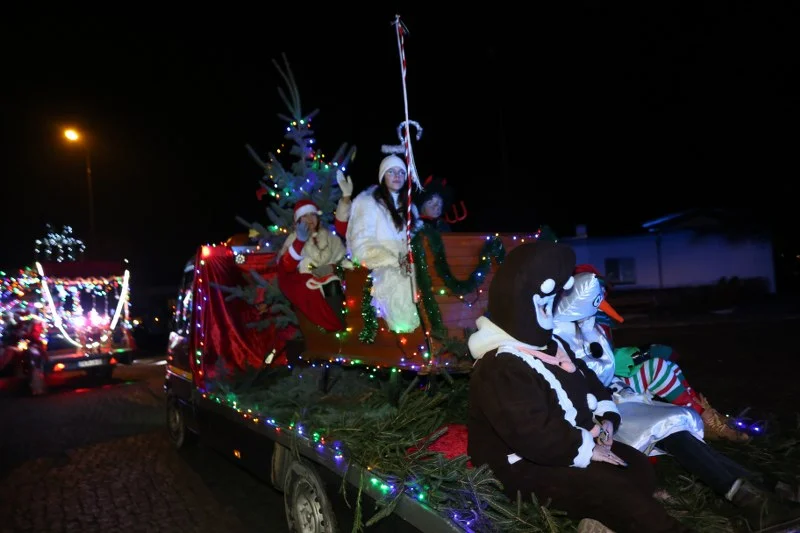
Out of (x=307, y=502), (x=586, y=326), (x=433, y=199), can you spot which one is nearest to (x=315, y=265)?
(x=433, y=199)

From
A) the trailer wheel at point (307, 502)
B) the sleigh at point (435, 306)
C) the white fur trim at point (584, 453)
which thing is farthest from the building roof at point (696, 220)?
the white fur trim at point (584, 453)

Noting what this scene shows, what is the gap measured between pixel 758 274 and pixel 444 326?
25.3 metres

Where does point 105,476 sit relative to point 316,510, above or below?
below

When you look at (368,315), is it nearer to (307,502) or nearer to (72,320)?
(307,502)

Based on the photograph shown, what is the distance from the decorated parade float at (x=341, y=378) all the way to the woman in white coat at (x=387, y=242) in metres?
0.12

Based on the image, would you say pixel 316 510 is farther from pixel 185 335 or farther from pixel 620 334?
pixel 620 334

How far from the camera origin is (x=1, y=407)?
11.8 metres

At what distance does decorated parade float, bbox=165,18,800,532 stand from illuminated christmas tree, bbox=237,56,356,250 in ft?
0.05

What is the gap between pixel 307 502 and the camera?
4152 mm

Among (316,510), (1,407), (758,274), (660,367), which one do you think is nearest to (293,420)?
(316,510)

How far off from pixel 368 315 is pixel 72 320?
13152 mm

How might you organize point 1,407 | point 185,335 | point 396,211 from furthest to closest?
point 1,407, point 185,335, point 396,211

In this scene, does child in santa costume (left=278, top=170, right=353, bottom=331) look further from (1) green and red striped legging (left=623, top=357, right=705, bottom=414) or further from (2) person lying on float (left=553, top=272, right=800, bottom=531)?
(1) green and red striped legging (left=623, top=357, right=705, bottom=414)

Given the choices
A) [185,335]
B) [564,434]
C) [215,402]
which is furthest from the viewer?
[185,335]
